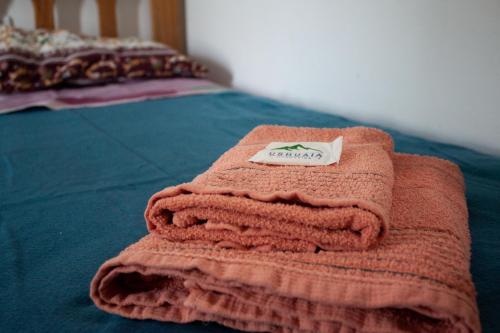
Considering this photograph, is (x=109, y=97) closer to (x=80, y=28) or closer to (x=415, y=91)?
(x=80, y=28)

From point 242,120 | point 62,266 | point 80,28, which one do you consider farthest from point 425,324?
point 80,28

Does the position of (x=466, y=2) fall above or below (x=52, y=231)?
above

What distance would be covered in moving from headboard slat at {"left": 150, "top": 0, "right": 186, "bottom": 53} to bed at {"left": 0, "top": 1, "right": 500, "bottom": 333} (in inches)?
38.3

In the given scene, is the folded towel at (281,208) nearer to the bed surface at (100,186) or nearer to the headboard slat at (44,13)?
the bed surface at (100,186)

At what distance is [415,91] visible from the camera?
4.33 ft

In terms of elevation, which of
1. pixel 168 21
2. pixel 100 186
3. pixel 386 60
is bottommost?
pixel 100 186

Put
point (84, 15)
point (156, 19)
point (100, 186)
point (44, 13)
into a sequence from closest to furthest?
point (100, 186), point (44, 13), point (84, 15), point (156, 19)

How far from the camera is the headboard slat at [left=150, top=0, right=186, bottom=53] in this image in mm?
2479

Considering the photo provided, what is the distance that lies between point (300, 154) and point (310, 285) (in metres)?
0.28

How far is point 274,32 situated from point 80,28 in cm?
112

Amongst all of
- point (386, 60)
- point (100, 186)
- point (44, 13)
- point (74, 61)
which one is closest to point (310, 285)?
point (100, 186)

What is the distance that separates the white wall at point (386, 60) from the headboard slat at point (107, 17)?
2.19 ft

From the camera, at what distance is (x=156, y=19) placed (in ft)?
8.18

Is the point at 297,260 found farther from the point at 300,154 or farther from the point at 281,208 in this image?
the point at 300,154
